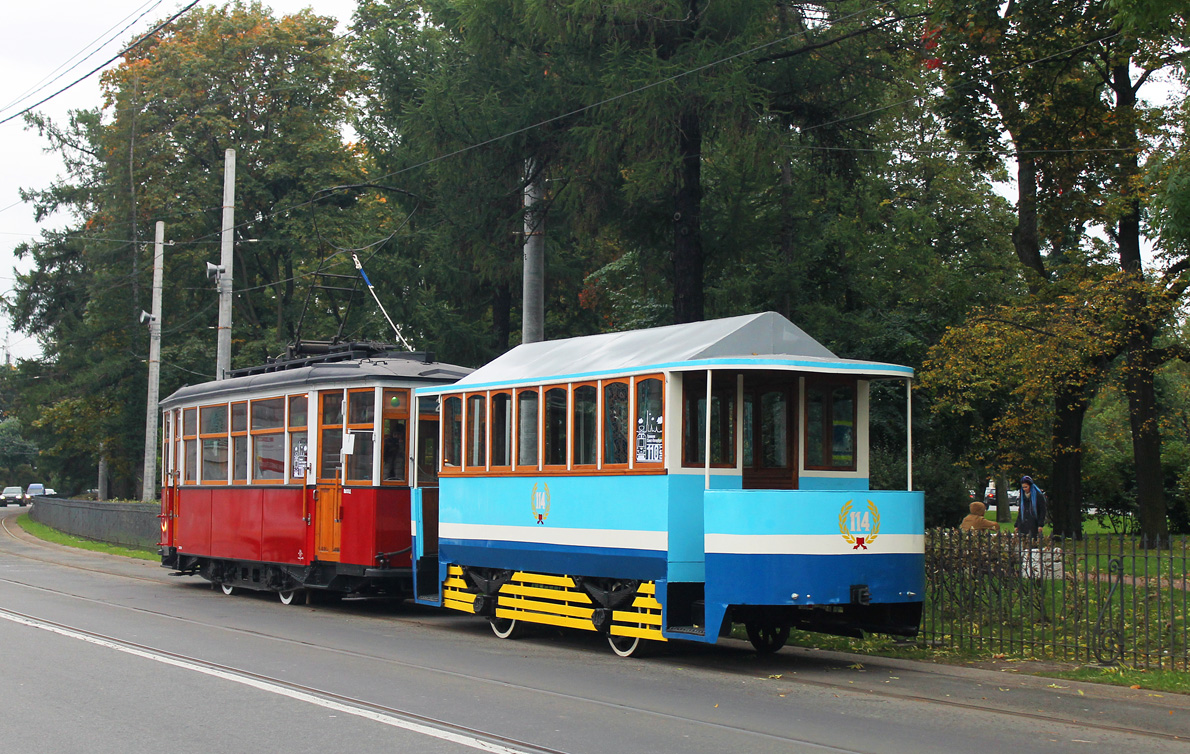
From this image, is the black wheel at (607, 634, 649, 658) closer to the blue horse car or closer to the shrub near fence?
the blue horse car

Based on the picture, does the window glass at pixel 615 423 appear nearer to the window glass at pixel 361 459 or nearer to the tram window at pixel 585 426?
the tram window at pixel 585 426

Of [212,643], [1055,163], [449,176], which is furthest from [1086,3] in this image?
[212,643]

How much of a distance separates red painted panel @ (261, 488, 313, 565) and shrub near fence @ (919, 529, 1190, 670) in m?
8.62

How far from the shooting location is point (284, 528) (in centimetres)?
1795

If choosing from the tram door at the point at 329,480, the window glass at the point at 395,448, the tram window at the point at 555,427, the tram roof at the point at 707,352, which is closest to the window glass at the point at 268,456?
the tram door at the point at 329,480

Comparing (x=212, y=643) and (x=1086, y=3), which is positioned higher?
(x=1086, y=3)

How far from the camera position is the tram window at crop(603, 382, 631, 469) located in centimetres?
1245

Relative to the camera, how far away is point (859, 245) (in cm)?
2958

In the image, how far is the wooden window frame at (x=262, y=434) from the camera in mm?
18078

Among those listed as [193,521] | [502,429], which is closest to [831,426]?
[502,429]

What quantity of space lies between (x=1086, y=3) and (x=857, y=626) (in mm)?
13817

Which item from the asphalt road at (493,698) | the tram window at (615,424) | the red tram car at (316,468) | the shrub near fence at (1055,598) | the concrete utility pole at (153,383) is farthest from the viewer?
the concrete utility pole at (153,383)

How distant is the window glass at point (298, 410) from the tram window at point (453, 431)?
9.98 ft

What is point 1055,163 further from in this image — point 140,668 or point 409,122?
point 140,668
